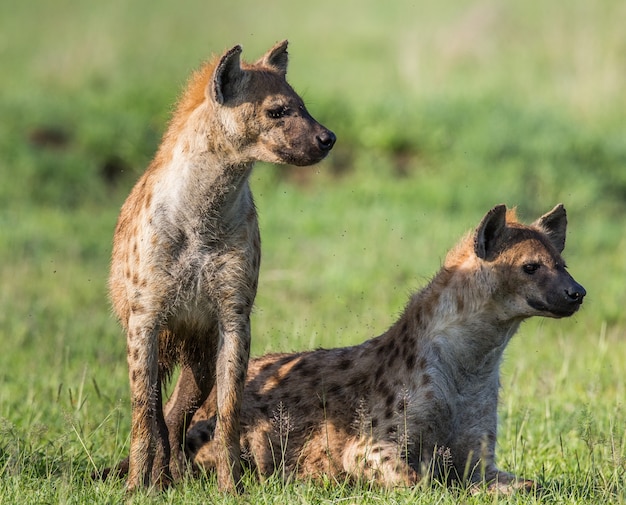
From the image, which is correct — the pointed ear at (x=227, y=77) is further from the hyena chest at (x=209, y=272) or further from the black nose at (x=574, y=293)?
the black nose at (x=574, y=293)

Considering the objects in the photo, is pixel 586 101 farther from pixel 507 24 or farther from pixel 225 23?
pixel 225 23

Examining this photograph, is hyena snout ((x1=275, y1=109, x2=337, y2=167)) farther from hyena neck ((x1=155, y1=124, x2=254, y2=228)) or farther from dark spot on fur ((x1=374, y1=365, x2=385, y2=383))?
dark spot on fur ((x1=374, y1=365, x2=385, y2=383))

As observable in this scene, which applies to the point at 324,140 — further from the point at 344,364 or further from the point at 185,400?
the point at 185,400

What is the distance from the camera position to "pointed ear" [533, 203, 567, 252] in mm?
5504

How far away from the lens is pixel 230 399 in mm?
5184

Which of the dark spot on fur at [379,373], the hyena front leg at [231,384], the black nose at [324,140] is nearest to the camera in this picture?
the black nose at [324,140]

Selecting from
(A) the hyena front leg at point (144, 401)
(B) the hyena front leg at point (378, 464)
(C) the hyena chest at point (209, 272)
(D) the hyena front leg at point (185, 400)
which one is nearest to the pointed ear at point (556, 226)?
(B) the hyena front leg at point (378, 464)

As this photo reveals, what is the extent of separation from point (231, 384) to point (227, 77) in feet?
4.45

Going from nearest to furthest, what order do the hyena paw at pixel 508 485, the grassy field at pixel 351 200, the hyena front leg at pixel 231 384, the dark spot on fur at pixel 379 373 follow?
the hyena paw at pixel 508 485, the hyena front leg at pixel 231 384, the dark spot on fur at pixel 379 373, the grassy field at pixel 351 200

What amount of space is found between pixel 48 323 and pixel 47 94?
26.6 ft

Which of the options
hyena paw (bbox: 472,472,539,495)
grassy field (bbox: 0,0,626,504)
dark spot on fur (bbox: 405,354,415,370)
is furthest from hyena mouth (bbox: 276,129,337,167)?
hyena paw (bbox: 472,472,539,495)

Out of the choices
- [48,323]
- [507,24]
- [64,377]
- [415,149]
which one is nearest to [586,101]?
[415,149]

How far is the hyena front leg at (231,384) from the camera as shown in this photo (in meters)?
5.14

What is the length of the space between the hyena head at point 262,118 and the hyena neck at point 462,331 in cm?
87
